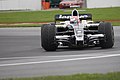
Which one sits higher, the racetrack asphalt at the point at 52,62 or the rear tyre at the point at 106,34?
the rear tyre at the point at 106,34

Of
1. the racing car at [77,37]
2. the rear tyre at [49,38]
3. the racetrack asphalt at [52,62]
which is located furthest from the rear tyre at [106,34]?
the rear tyre at [49,38]

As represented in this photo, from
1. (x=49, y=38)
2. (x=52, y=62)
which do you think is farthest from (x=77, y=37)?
(x=52, y=62)

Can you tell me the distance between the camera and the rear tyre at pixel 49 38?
16.9m

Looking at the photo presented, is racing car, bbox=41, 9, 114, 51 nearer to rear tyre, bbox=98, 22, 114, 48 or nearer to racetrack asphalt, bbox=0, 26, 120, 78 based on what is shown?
rear tyre, bbox=98, 22, 114, 48

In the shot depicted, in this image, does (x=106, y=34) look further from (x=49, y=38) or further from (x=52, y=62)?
(x=52, y=62)

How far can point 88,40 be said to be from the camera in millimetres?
16938

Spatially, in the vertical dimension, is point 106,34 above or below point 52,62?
above

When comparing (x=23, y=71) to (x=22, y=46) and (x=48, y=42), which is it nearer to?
(x=48, y=42)

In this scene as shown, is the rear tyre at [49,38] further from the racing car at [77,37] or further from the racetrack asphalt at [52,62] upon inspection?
the racetrack asphalt at [52,62]

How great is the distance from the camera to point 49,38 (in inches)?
667

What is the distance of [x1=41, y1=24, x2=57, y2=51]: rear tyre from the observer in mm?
16938

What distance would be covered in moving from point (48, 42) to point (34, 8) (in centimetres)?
4761

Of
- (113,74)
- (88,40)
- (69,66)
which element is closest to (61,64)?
(69,66)

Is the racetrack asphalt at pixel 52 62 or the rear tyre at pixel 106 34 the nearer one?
the racetrack asphalt at pixel 52 62
